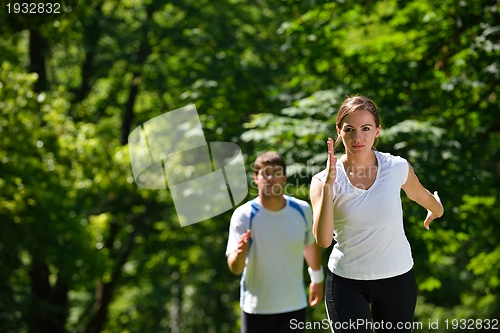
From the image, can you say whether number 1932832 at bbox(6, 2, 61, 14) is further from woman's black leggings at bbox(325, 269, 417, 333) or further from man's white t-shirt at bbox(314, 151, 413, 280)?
woman's black leggings at bbox(325, 269, 417, 333)

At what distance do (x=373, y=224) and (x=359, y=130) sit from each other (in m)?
0.45

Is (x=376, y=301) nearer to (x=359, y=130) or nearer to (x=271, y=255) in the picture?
(x=359, y=130)

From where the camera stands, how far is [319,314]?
11266 millimetres

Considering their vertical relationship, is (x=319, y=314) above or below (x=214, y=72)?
below

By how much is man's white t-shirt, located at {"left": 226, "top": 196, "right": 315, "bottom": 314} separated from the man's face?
0.15 meters

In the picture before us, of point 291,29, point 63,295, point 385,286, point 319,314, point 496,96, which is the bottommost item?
point 63,295

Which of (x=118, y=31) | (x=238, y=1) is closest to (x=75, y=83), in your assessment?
(x=118, y=31)

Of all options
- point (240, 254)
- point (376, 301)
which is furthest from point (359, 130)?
point (240, 254)

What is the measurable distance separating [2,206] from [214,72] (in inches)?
183

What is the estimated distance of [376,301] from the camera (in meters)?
3.08

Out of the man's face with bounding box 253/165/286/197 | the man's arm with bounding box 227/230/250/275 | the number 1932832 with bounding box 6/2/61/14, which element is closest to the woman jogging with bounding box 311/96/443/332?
the man's arm with bounding box 227/230/250/275

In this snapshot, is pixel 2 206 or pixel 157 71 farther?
pixel 157 71

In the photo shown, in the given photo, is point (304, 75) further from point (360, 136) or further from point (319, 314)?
point (360, 136)

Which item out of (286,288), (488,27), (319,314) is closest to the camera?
(286,288)
